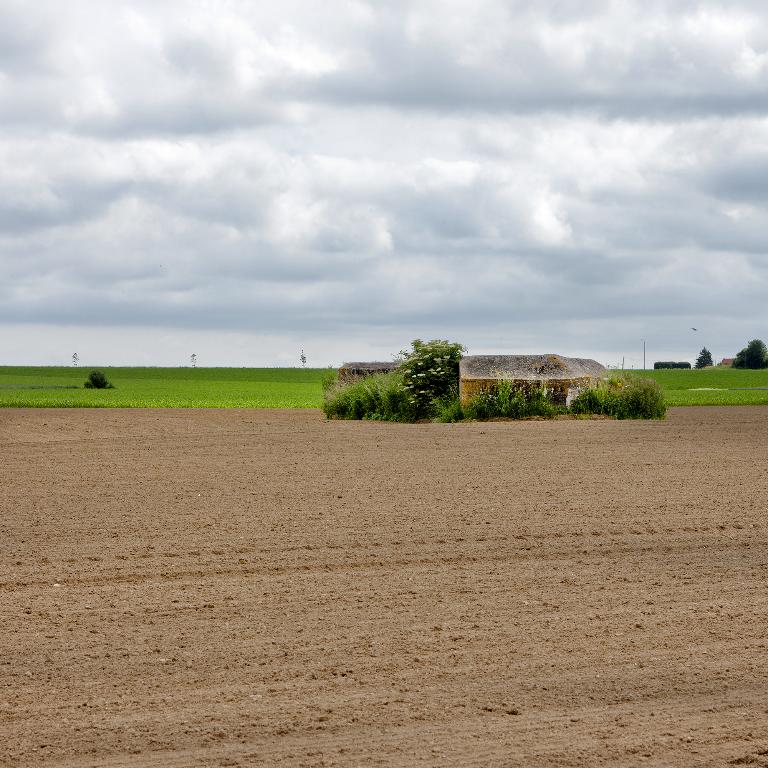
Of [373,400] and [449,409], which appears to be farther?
[373,400]

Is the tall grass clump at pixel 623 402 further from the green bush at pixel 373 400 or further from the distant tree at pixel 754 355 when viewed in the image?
the distant tree at pixel 754 355

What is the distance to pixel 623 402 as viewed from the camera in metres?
25.3

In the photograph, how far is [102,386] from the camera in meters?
59.5

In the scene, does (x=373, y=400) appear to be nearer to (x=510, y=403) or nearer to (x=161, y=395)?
(x=510, y=403)

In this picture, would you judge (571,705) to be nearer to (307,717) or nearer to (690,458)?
(307,717)

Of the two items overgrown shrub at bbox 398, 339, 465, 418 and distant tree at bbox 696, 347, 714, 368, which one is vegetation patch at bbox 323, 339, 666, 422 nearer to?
overgrown shrub at bbox 398, 339, 465, 418

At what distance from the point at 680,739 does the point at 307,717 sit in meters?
1.81

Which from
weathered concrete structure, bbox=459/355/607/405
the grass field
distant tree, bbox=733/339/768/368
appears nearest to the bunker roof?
weathered concrete structure, bbox=459/355/607/405

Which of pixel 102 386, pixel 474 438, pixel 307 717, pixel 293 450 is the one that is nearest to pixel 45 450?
pixel 293 450

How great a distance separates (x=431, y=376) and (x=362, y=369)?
181 inches

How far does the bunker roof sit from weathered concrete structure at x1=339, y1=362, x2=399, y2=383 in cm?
455

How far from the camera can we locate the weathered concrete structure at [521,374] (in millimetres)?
24766

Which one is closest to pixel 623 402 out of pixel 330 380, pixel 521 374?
pixel 521 374

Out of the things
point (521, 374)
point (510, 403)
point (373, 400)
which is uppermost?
point (521, 374)
